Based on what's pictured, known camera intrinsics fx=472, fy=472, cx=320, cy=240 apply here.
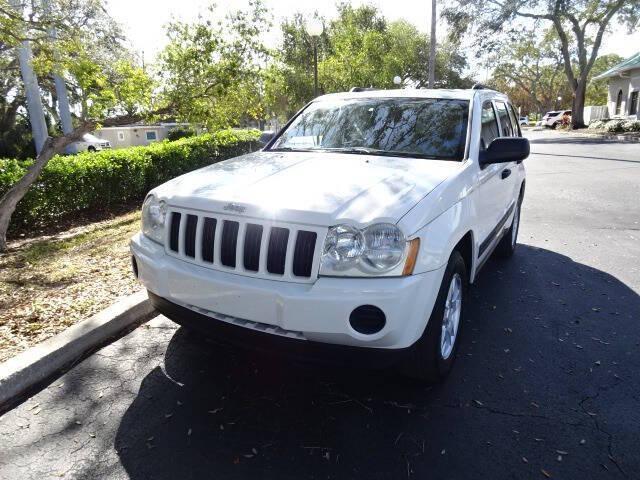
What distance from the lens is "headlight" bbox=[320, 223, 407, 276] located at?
2303mm

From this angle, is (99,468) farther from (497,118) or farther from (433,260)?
(497,118)

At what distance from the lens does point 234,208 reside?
2514 millimetres

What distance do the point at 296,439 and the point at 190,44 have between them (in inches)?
346

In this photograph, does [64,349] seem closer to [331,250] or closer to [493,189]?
[331,250]

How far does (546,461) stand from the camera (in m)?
2.29

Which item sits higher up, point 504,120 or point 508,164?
point 504,120

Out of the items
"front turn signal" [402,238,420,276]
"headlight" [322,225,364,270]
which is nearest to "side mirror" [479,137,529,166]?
"front turn signal" [402,238,420,276]

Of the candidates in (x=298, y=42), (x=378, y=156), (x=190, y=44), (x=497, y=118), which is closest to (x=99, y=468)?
(x=378, y=156)

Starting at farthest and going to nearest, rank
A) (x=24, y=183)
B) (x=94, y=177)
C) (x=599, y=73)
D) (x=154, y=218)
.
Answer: (x=599, y=73) < (x=94, y=177) < (x=24, y=183) < (x=154, y=218)

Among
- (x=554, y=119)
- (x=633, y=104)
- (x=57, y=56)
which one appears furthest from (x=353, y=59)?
(x=554, y=119)

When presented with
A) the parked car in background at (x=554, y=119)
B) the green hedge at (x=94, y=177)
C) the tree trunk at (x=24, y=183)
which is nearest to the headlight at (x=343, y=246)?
the tree trunk at (x=24, y=183)

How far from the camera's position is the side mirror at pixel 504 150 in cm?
336

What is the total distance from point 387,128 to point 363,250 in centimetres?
175

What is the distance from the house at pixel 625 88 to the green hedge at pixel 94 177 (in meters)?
32.8
